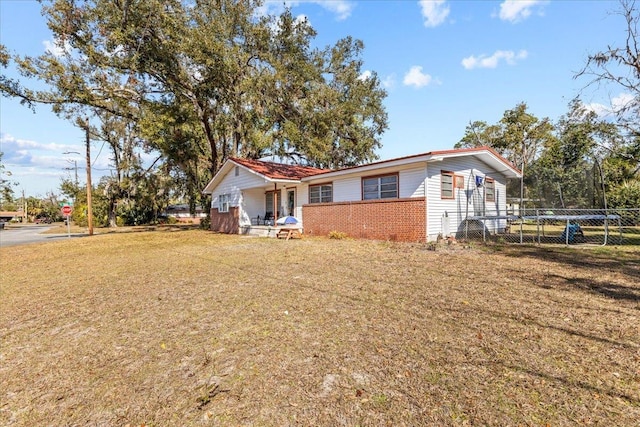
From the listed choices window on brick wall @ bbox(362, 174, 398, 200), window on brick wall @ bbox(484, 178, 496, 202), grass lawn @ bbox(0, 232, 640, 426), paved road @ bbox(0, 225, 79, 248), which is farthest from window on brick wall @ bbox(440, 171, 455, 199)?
paved road @ bbox(0, 225, 79, 248)

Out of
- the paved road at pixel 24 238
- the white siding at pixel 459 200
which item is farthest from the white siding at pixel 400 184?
the paved road at pixel 24 238

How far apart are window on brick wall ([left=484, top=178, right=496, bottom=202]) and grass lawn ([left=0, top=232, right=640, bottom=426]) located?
350 inches

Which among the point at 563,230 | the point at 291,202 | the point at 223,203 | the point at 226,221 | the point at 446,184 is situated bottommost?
the point at 563,230

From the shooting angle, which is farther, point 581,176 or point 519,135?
point 519,135

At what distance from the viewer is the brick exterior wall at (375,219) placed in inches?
445

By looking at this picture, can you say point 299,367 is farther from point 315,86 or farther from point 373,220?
point 315,86

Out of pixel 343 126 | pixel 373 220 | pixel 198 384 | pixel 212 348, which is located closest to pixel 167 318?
pixel 212 348

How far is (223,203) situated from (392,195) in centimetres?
1254

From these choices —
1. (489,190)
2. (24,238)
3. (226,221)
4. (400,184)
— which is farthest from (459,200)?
(24,238)

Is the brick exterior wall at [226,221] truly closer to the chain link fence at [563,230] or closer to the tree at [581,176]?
the chain link fence at [563,230]

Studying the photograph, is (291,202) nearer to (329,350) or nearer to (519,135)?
(329,350)

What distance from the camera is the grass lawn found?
88.7 inches

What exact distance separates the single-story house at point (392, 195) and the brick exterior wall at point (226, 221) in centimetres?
22

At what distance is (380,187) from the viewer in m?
12.8
